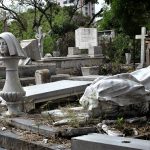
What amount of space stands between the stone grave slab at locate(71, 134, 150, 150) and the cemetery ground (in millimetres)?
829

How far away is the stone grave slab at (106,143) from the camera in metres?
3.57

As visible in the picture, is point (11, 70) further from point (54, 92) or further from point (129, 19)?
point (129, 19)

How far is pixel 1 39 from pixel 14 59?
359 mm

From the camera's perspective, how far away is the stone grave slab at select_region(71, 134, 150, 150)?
3.57 meters

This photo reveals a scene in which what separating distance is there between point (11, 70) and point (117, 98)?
1.88m

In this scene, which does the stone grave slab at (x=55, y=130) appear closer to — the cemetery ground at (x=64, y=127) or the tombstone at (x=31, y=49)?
the cemetery ground at (x=64, y=127)

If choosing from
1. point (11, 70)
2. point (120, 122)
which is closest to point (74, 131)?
point (120, 122)

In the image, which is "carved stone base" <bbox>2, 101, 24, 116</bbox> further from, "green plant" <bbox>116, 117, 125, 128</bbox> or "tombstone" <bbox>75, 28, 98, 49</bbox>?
"tombstone" <bbox>75, 28, 98, 49</bbox>

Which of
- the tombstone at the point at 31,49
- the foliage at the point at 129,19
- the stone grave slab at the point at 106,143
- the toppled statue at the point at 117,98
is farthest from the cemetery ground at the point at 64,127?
the foliage at the point at 129,19

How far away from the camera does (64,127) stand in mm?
5477

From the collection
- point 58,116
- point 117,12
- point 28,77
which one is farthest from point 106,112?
point 117,12

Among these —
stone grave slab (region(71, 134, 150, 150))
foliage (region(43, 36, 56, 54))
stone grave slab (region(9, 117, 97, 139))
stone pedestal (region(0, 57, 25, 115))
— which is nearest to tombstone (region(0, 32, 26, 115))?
stone pedestal (region(0, 57, 25, 115))

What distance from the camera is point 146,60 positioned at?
19.3 meters

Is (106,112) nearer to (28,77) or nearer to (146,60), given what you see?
(28,77)
